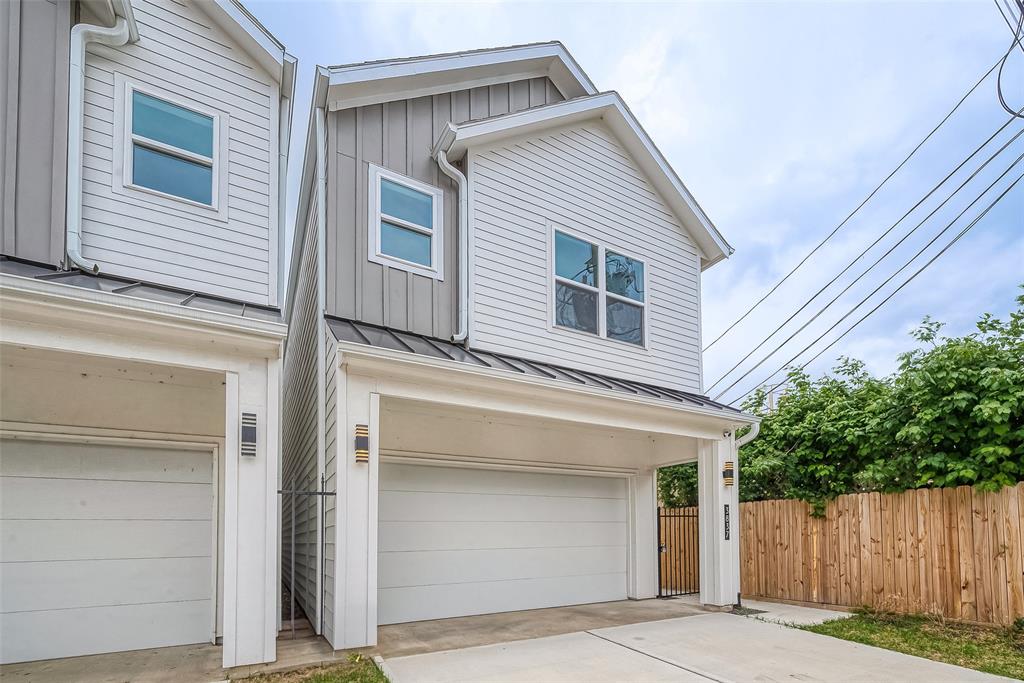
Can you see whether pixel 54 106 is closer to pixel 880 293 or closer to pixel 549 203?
pixel 549 203

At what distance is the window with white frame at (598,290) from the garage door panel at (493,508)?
2330 millimetres

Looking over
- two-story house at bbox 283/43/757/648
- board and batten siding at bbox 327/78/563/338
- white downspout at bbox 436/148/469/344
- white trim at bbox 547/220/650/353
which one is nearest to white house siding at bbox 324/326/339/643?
two-story house at bbox 283/43/757/648

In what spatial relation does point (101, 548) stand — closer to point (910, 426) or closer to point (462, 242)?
point (462, 242)

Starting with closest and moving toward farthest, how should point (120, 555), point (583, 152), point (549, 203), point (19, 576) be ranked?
point (19, 576), point (120, 555), point (549, 203), point (583, 152)

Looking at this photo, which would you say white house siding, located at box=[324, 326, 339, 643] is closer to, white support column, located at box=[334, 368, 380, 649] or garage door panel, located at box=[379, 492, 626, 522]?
white support column, located at box=[334, 368, 380, 649]

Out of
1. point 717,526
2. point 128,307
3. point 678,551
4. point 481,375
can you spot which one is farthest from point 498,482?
point 128,307

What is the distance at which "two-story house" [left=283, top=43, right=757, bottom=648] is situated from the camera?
608cm

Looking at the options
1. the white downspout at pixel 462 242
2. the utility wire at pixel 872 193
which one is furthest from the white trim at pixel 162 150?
the utility wire at pixel 872 193

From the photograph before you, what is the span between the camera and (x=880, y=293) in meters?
13.5

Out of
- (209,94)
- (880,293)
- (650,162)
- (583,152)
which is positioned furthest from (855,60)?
(209,94)

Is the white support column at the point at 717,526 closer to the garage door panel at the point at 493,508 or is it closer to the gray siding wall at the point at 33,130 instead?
the garage door panel at the point at 493,508

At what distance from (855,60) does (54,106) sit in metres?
14.2

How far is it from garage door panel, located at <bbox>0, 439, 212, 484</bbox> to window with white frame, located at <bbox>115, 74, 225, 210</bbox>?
7.68ft

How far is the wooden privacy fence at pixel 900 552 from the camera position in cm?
688
